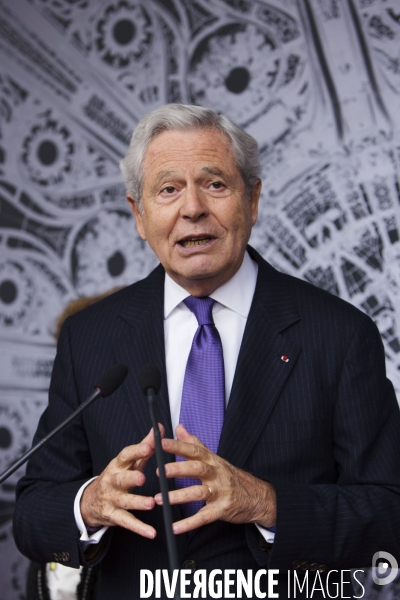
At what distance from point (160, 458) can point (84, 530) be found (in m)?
0.58

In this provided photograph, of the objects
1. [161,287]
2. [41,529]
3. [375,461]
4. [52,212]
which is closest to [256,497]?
[375,461]

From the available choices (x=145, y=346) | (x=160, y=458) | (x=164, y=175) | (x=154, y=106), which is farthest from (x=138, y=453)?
(x=154, y=106)

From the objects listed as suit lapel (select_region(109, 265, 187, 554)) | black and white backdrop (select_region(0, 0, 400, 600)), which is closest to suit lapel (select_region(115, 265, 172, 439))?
suit lapel (select_region(109, 265, 187, 554))

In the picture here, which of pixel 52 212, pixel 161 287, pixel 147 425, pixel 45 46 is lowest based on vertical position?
pixel 147 425

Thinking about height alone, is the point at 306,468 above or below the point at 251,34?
below

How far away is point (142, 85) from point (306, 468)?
2218 millimetres

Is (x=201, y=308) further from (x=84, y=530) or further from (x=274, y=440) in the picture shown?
(x=84, y=530)

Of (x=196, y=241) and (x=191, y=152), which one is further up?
(x=191, y=152)

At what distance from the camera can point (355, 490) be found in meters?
1.91

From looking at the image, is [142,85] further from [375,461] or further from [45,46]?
[375,461]

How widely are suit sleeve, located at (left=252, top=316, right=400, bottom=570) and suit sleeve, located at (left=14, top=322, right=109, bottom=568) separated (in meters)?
0.47

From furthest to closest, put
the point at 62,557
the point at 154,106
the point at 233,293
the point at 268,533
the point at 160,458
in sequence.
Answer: the point at 154,106 < the point at 233,293 < the point at 62,557 < the point at 268,533 < the point at 160,458

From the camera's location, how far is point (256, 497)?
1.75 metres

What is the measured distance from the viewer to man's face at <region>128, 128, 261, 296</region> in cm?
205
